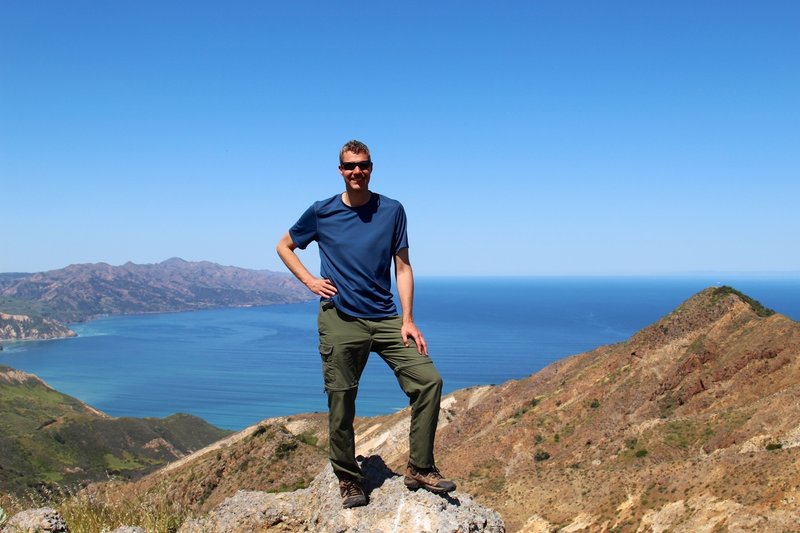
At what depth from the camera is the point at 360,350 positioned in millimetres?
7039

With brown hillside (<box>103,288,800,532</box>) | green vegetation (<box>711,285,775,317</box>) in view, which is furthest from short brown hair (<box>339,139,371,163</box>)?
green vegetation (<box>711,285,775,317</box>)

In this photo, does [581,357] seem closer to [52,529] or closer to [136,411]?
[52,529]

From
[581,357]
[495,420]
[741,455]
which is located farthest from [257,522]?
[581,357]

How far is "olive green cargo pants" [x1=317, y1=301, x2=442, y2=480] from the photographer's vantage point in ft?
22.3

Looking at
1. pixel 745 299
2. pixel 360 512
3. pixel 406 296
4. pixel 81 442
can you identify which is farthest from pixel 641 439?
pixel 81 442

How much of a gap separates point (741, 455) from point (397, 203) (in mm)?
25189

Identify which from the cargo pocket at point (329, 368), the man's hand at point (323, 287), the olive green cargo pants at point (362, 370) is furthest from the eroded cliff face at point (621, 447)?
the man's hand at point (323, 287)

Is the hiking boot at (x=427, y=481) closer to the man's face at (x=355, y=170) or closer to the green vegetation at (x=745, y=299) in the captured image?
the man's face at (x=355, y=170)

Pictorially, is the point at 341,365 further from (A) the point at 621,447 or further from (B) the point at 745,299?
(B) the point at 745,299

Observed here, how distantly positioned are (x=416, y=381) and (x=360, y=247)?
1.55 meters

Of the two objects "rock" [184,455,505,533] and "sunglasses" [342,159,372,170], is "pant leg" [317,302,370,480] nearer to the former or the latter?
"rock" [184,455,505,533]

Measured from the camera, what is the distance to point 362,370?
23.0 feet

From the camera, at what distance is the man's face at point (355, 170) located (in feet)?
22.9

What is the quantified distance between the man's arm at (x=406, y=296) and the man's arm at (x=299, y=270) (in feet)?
2.49
